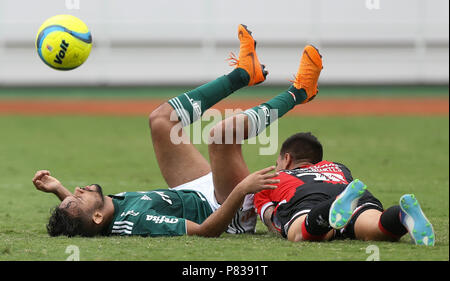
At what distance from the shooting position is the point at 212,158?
17.5ft

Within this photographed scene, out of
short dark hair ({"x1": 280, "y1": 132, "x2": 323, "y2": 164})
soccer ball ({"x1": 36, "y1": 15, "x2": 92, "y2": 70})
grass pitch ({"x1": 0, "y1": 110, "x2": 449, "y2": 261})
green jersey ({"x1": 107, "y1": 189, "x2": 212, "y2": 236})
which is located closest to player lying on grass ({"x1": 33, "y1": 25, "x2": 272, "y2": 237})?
green jersey ({"x1": 107, "y1": 189, "x2": 212, "y2": 236})

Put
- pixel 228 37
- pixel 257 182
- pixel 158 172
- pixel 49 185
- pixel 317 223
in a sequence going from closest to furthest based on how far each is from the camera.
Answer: pixel 317 223, pixel 257 182, pixel 49 185, pixel 158 172, pixel 228 37

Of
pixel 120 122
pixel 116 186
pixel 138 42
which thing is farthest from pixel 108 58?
pixel 116 186

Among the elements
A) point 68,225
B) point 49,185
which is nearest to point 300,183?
point 68,225

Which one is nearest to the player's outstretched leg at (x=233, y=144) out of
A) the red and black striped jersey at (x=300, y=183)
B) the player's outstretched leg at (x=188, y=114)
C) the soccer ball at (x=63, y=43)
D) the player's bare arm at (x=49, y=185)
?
the red and black striped jersey at (x=300, y=183)

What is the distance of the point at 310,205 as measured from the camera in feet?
17.1

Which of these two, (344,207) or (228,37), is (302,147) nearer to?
(344,207)

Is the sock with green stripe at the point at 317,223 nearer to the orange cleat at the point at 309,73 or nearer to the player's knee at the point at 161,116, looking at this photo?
the player's knee at the point at 161,116

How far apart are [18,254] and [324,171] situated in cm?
233

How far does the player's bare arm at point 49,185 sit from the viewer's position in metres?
5.58

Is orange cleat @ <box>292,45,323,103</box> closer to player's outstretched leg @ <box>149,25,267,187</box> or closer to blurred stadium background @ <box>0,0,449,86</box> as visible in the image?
player's outstretched leg @ <box>149,25,267,187</box>

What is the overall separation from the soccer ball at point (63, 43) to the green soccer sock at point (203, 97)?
138 cm

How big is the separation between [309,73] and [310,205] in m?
1.50
